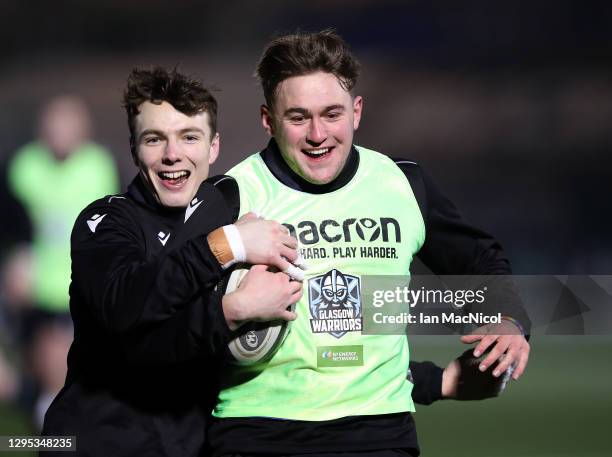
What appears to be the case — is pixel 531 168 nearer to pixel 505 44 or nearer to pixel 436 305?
pixel 505 44

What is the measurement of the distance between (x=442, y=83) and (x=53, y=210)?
6964 mm

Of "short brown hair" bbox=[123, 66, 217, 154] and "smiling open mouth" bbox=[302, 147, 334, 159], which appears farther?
"short brown hair" bbox=[123, 66, 217, 154]

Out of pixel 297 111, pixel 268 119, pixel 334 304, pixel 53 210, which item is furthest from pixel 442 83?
pixel 334 304

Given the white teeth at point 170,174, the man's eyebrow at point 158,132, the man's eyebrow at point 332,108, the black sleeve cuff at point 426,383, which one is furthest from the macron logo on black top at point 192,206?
the black sleeve cuff at point 426,383

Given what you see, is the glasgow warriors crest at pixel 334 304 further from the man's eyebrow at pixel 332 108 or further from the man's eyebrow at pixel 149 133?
the man's eyebrow at pixel 149 133

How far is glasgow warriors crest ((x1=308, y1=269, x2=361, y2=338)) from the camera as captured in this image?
117 inches

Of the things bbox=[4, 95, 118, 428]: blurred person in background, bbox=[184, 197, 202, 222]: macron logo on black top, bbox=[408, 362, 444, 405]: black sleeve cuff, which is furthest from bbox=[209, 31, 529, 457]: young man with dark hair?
bbox=[4, 95, 118, 428]: blurred person in background

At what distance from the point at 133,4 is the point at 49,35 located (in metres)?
1.15

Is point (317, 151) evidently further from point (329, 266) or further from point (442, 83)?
point (442, 83)

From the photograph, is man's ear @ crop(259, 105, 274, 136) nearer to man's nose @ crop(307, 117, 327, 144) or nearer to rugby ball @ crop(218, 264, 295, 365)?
man's nose @ crop(307, 117, 327, 144)

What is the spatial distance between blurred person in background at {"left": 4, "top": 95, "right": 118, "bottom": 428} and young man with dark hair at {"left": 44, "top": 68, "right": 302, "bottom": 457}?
2592mm

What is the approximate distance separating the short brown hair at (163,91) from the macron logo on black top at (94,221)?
45cm

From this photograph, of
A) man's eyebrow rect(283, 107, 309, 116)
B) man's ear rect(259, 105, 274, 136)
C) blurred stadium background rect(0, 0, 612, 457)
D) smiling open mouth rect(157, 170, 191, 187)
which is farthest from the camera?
blurred stadium background rect(0, 0, 612, 457)

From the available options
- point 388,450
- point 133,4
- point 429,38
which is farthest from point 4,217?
point 388,450
